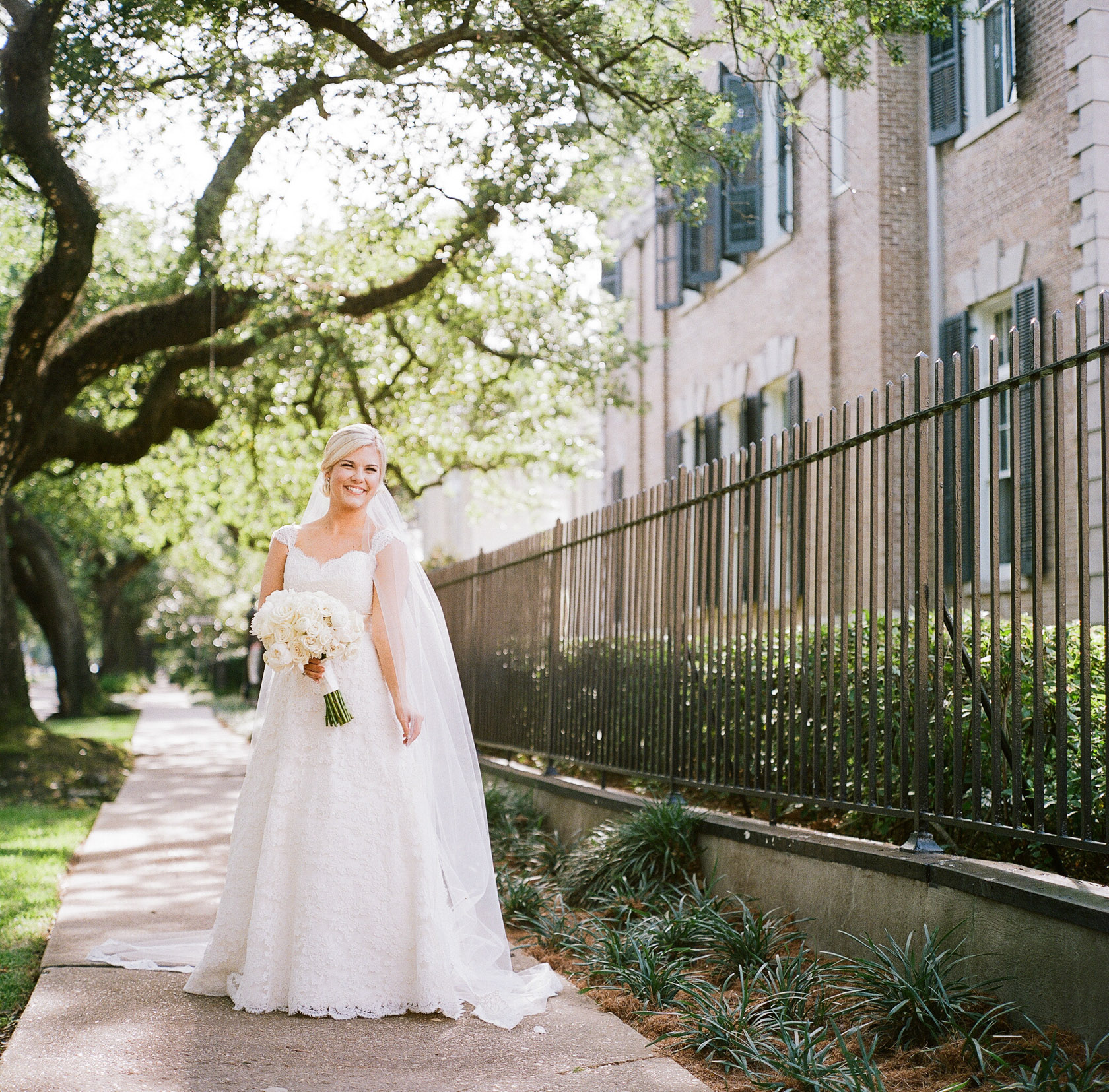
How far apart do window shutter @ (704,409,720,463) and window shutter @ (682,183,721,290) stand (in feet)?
6.07

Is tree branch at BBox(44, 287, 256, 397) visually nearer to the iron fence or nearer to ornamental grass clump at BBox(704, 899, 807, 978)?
the iron fence

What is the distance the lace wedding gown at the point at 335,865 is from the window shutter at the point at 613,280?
16110mm

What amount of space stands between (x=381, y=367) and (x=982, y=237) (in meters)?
9.11

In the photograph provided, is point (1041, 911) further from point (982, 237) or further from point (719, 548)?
point (982, 237)

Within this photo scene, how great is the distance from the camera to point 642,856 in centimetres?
631

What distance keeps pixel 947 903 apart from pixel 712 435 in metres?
12.3

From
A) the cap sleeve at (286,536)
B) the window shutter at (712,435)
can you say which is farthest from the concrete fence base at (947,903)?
the window shutter at (712,435)

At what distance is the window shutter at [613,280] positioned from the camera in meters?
20.3

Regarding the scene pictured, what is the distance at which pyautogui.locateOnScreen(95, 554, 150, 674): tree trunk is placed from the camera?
33.9 meters

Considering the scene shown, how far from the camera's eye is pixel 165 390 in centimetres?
1427

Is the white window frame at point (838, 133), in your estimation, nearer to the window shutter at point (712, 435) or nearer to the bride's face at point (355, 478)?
the window shutter at point (712, 435)

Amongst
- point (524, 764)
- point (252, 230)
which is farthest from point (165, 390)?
point (524, 764)

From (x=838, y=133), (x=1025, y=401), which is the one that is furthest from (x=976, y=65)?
(x=1025, y=401)

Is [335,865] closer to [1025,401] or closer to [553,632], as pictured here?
[553,632]
